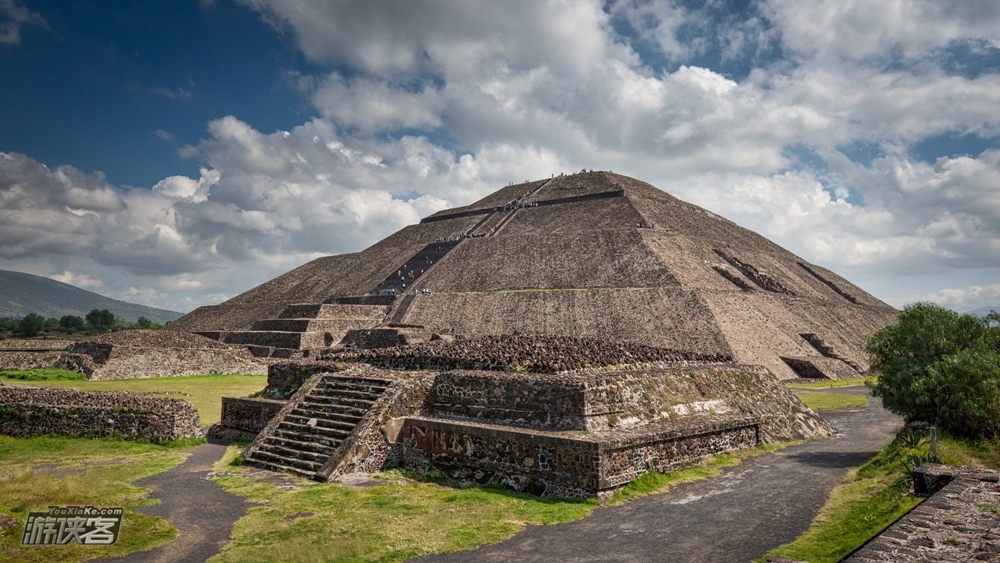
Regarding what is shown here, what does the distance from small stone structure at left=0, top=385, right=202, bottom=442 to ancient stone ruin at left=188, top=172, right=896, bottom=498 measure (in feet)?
4.45

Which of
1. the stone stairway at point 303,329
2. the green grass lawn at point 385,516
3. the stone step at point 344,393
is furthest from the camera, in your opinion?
the stone stairway at point 303,329

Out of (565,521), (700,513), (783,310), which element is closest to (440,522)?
(565,521)

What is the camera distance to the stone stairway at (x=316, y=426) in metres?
12.5

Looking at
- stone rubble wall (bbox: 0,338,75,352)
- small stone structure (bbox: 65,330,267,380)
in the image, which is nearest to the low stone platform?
small stone structure (bbox: 65,330,267,380)

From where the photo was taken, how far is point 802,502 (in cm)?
1004

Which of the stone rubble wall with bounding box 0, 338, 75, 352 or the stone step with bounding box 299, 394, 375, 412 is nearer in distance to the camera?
the stone step with bounding box 299, 394, 375, 412

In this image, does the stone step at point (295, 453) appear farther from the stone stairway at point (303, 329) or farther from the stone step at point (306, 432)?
the stone stairway at point (303, 329)

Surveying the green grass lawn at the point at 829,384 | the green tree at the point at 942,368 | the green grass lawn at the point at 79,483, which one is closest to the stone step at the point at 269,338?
the green grass lawn at the point at 79,483

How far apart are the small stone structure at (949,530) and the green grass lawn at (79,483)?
8.46 m

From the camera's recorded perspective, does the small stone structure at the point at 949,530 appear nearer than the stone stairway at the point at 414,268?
Yes

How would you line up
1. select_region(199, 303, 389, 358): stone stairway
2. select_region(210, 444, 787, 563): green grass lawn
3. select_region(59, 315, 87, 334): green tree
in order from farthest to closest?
1. select_region(59, 315, 87, 334): green tree
2. select_region(199, 303, 389, 358): stone stairway
3. select_region(210, 444, 787, 563): green grass lawn

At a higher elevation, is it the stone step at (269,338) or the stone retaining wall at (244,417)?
the stone step at (269,338)

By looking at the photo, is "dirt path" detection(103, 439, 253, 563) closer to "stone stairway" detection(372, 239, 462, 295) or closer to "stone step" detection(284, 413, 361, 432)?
"stone step" detection(284, 413, 361, 432)

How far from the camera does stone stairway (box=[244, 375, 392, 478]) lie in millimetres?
12508
